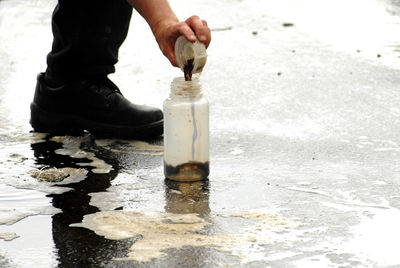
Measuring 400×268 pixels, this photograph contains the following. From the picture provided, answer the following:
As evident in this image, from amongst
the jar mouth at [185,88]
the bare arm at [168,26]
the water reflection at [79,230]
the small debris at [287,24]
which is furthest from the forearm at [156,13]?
the small debris at [287,24]

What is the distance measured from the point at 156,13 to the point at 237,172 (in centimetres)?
72

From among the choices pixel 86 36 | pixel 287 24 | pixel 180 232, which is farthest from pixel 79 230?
pixel 287 24

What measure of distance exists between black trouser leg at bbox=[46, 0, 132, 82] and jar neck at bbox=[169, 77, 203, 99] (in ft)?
2.84

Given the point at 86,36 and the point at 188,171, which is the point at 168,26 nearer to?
the point at 188,171

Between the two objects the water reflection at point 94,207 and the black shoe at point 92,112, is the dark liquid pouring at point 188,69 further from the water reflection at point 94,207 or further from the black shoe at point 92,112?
the black shoe at point 92,112

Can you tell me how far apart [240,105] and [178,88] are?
1255 millimetres

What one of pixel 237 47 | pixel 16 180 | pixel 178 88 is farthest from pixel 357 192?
pixel 237 47

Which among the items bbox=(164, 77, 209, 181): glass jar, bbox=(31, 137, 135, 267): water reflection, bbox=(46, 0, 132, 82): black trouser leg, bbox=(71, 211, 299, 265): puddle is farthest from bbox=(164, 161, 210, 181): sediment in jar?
bbox=(46, 0, 132, 82): black trouser leg

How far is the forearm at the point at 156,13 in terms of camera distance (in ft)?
10.2

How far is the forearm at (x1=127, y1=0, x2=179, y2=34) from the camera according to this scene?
3.12m

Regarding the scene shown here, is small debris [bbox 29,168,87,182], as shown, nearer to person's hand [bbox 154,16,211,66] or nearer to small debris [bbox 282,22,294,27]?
person's hand [bbox 154,16,211,66]

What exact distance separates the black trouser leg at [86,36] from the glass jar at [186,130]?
34.0 inches

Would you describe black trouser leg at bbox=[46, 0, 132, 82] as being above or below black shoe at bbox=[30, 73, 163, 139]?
above

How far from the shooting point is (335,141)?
12.3 feet
